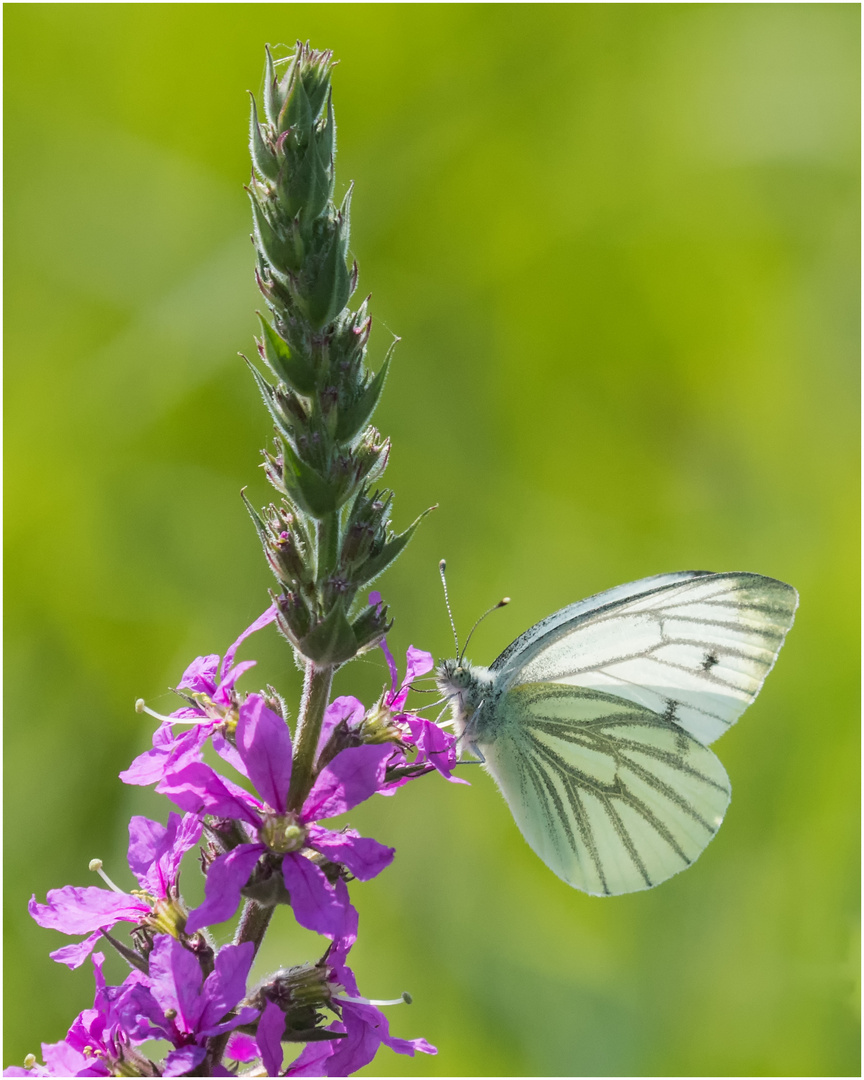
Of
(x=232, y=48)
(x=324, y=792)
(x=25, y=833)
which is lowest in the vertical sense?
(x=324, y=792)

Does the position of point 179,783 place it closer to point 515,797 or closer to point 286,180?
point 286,180

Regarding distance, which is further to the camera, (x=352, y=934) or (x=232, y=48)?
(x=232, y=48)

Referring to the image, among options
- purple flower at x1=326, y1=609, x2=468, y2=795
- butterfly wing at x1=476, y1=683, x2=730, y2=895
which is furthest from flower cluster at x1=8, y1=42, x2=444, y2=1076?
butterfly wing at x1=476, y1=683, x2=730, y2=895

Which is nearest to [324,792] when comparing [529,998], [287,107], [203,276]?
[287,107]

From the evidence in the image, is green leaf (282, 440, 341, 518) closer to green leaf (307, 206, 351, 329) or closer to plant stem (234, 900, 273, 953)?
green leaf (307, 206, 351, 329)

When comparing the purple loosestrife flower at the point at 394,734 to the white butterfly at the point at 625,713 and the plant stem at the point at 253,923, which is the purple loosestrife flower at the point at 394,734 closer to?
the plant stem at the point at 253,923

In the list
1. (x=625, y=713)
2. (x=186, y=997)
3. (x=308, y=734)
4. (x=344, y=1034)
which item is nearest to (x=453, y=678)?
(x=625, y=713)
